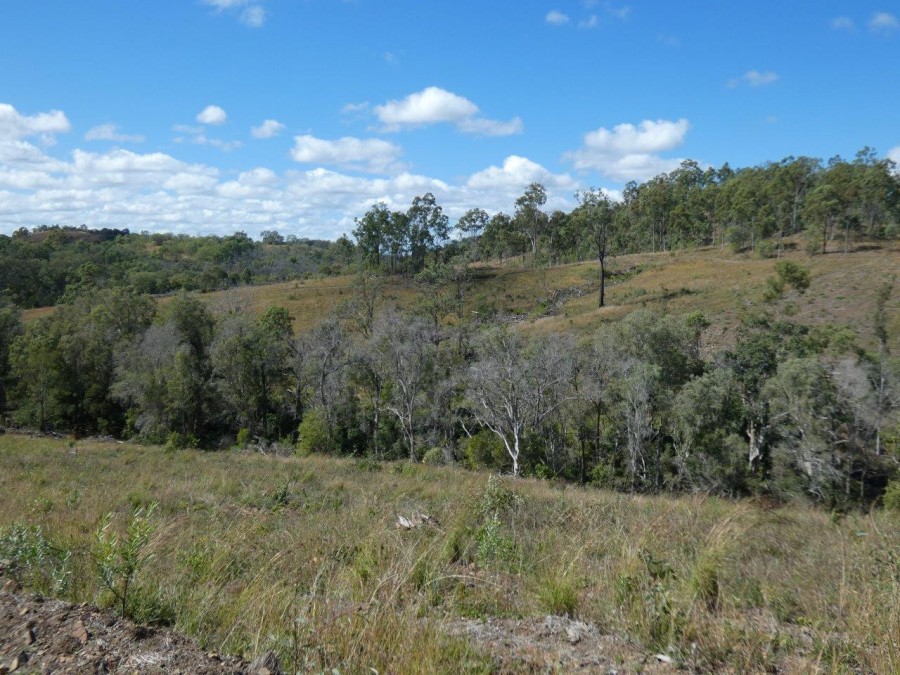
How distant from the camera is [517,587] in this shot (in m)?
4.25

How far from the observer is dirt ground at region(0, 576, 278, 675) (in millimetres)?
2672

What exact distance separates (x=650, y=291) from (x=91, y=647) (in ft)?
195

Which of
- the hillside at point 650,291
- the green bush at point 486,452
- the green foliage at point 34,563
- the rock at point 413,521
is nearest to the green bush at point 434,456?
the green bush at point 486,452

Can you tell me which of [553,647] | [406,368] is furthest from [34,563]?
[406,368]

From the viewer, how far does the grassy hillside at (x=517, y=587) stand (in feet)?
9.95

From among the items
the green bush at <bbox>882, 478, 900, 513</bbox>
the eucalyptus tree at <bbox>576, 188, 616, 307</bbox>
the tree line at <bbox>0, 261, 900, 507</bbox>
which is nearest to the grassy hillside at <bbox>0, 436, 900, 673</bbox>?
the green bush at <bbox>882, 478, 900, 513</bbox>


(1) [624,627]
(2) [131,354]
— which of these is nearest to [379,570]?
(1) [624,627]

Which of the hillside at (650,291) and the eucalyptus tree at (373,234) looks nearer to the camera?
the hillside at (650,291)

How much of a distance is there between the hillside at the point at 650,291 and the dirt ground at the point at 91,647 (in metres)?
38.4

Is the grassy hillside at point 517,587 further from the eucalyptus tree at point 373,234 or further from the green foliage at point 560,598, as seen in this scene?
the eucalyptus tree at point 373,234

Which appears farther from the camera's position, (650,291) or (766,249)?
(766,249)

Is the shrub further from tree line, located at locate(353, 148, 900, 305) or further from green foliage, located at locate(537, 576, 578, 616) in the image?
green foliage, located at locate(537, 576, 578, 616)

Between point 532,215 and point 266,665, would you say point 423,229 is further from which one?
point 266,665

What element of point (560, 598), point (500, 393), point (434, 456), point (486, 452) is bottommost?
point (486, 452)
